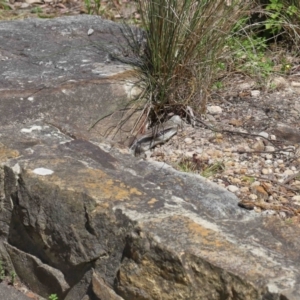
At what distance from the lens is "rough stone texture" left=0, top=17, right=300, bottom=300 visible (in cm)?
200

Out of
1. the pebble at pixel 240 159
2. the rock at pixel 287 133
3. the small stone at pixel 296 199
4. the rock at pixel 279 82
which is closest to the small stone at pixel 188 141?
the pebble at pixel 240 159

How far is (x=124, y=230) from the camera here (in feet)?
7.14

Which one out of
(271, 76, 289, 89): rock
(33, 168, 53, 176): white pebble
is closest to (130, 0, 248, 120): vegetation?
(271, 76, 289, 89): rock

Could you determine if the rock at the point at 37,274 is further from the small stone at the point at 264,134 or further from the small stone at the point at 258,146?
the small stone at the point at 264,134

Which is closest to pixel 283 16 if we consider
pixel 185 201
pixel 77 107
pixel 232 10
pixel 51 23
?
pixel 232 10

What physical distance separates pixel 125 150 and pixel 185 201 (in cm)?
48

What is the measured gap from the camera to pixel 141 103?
3221mm

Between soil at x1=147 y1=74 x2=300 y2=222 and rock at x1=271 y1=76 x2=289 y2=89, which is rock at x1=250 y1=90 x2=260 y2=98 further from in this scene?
rock at x1=271 y1=76 x2=289 y2=89

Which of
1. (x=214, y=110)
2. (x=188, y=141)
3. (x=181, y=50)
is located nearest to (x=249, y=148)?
(x=188, y=141)

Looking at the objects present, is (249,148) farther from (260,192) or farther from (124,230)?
(124,230)

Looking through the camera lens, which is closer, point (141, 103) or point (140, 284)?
point (140, 284)

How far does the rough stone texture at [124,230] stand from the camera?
6.57ft

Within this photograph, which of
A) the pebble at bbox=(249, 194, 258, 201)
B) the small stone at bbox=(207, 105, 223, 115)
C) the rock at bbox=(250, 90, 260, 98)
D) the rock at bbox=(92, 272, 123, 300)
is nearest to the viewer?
the rock at bbox=(92, 272, 123, 300)

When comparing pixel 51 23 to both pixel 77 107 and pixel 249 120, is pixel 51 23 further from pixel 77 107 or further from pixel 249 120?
pixel 249 120
